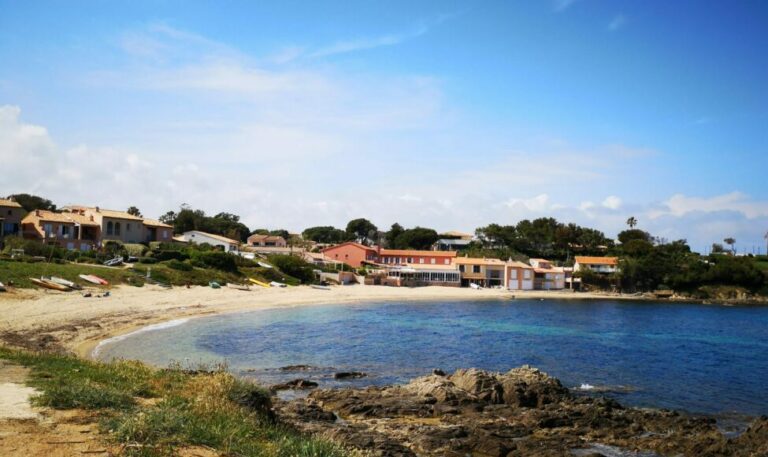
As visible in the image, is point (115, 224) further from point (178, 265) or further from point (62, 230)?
point (178, 265)

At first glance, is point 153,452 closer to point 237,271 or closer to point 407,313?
point 407,313

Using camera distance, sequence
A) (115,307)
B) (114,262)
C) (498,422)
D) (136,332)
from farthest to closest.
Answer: (114,262)
(115,307)
(136,332)
(498,422)

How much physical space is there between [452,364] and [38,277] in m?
34.0

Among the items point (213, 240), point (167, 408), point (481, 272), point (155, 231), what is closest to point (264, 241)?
point (213, 240)

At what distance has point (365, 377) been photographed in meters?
28.0

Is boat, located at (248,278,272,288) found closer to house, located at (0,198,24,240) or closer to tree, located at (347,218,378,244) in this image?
house, located at (0,198,24,240)

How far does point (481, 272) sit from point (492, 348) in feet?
207

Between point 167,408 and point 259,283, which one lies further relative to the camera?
point 259,283

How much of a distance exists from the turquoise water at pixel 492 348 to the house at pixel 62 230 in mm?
31635

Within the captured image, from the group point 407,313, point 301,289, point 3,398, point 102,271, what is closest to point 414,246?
point 301,289

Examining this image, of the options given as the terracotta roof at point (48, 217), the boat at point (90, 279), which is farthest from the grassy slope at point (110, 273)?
the terracotta roof at point (48, 217)

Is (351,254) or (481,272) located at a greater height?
(351,254)

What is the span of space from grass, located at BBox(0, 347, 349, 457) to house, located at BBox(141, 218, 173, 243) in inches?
2685

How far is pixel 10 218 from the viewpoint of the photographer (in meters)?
68.4
